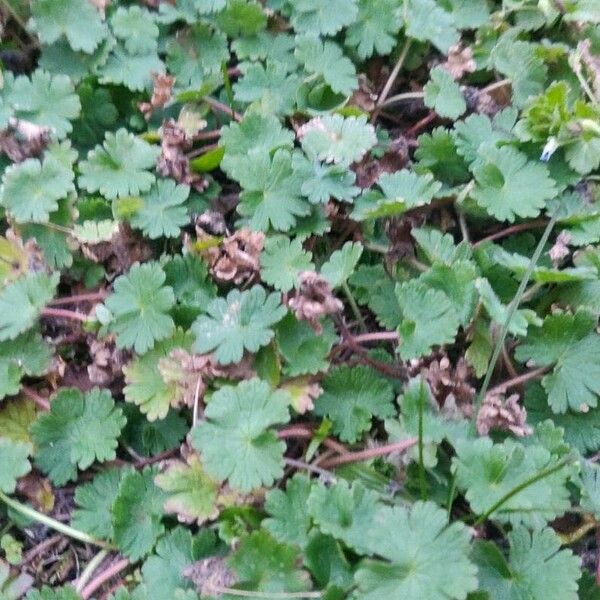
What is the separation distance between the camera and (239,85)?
6.10ft

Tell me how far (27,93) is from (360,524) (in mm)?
1374

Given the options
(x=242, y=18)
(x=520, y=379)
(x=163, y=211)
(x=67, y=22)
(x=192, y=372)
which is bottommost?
(x=520, y=379)

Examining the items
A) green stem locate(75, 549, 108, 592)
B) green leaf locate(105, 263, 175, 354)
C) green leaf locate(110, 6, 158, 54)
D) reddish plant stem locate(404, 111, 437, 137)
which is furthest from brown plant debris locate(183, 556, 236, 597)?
green leaf locate(110, 6, 158, 54)

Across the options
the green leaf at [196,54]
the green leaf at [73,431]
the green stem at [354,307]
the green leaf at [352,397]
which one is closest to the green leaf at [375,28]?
the green leaf at [196,54]

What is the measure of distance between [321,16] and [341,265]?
2.66ft

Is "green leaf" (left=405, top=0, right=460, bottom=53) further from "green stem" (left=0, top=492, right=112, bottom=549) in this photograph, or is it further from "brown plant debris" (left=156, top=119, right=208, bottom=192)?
"green stem" (left=0, top=492, right=112, bottom=549)

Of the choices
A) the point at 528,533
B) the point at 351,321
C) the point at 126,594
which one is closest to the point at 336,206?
the point at 351,321

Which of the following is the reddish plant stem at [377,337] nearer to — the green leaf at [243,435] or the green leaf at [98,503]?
the green leaf at [243,435]

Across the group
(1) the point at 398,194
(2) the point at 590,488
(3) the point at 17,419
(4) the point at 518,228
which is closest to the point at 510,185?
(4) the point at 518,228

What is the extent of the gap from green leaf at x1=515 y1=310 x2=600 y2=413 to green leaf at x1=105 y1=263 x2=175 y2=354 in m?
0.78

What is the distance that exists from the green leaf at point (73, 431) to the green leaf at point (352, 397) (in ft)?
1.44

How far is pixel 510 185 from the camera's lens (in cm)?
167

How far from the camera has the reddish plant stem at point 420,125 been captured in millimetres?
1881

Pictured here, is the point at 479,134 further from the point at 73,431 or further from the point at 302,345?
the point at 73,431
